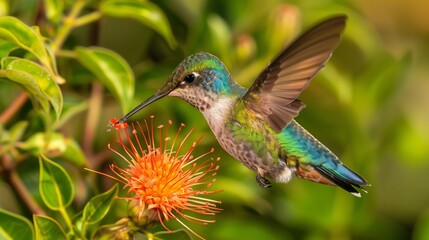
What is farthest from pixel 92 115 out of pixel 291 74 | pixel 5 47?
pixel 291 74

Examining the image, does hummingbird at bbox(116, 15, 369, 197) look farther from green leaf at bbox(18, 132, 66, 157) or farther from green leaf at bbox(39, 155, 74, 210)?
green leaf at bbox(18, 132, 66, 157)

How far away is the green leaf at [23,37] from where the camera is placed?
153 centimetres

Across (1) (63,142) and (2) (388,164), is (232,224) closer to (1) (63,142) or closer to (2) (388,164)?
(1) (63,142)

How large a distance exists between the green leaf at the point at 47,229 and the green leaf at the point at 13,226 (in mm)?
38

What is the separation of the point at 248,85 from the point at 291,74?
3.31 feet

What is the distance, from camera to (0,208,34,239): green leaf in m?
1.53

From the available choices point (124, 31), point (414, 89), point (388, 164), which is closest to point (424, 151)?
point (388, 164)

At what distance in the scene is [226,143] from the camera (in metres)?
1.44

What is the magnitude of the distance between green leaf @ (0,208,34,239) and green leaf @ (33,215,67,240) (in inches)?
A: 1.5

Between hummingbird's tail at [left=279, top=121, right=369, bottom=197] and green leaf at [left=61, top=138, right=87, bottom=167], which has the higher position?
hummingbird's tail at [left=279, top=121, right=369, bottom=197]

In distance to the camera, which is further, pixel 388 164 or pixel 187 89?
pixel 388 164

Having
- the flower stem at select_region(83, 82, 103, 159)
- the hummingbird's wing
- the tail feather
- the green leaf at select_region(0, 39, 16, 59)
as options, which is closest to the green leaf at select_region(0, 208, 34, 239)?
the green leaf at select_region(0, 39, 16, 59)

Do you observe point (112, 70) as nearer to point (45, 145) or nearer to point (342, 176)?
point (45, 145)

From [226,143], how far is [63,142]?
53 centimetres
